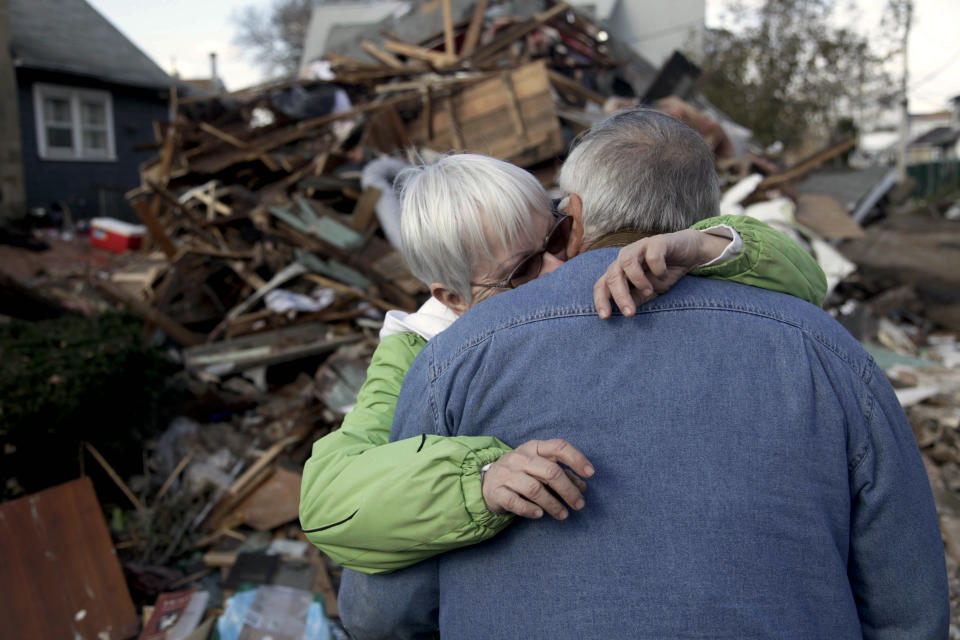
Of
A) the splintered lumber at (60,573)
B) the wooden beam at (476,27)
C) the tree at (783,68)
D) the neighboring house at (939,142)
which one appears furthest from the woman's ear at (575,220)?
the neighboring house at (939,142)

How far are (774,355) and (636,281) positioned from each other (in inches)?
10.3

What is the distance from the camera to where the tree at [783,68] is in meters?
20.4

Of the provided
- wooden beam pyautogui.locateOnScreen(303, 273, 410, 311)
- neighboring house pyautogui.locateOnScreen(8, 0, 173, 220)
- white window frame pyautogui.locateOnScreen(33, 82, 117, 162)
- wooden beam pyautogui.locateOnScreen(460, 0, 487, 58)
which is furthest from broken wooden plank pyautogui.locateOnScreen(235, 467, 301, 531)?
white window frame pyautogui.locateOnScreen(33, 82, 117, 162)

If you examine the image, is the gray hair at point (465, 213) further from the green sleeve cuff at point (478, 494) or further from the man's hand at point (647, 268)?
the green sleeve cuff at point (478, 494)

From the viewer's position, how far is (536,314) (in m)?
1.10

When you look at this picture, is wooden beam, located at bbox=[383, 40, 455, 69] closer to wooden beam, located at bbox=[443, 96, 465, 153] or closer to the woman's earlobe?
wooden beam, located at bbox=[443, 96, 465, 153]

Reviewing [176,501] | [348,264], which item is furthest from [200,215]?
[176,501]

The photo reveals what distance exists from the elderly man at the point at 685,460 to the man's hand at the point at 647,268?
24 millimetres

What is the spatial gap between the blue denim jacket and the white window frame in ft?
55.1

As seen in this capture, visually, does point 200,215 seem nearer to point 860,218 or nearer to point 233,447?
point 233,447

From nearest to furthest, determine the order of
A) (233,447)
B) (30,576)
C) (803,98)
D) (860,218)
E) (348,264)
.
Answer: (30,576) → (233,447) → (348,264) → (860,218) → (803,98)

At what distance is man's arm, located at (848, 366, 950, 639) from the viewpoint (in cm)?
112

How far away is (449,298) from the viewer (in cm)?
150

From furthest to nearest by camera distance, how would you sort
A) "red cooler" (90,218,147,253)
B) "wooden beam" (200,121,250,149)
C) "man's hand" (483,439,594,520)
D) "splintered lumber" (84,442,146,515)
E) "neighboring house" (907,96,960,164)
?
1. "neighboring house" (907,96,960,164)
2. "red cooler" (90,218,147,253)
3. "wooden beam" (200,121,250,149)
4. "splintered lumber" (84,442,146,515)
5. "man's hand" (483,439,594,520)
